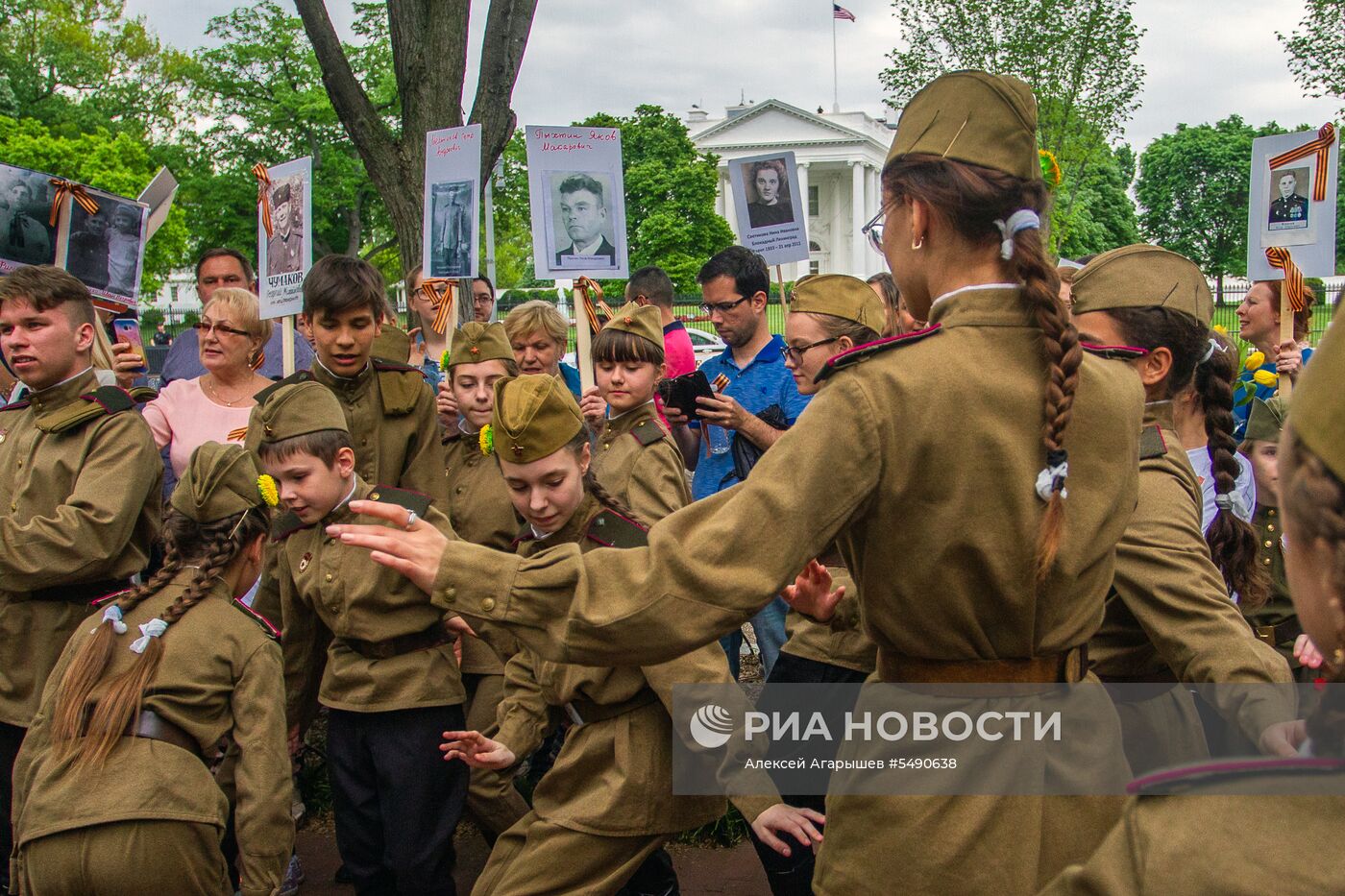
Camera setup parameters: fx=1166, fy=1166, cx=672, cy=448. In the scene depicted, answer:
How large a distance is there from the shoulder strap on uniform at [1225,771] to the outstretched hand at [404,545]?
1.24 metres

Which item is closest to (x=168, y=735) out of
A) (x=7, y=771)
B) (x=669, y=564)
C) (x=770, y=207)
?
(x=7, y=771)

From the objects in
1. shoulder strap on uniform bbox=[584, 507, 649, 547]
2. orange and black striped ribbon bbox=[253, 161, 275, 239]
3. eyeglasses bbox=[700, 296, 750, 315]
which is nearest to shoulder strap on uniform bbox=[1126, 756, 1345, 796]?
shoulder strap on uniform bbox=[584, 507, 649, 547]

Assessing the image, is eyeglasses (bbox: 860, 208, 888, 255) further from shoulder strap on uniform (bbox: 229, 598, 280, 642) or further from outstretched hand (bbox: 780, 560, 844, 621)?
shoulder strap on uniform (bbox: 229, 598, 280, 642)

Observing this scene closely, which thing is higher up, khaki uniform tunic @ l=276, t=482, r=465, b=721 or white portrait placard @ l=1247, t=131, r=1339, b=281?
white portrait placard @ l=1247, t=131, r=1339, b=281

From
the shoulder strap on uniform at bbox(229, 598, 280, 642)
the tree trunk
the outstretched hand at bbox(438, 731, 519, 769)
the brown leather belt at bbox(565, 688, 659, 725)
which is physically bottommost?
the outstretched hand at bbox(438, 731, 519, 769)

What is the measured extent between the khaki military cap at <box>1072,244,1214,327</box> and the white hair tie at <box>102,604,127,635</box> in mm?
2803


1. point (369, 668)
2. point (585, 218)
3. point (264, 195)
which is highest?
point (264, 195)

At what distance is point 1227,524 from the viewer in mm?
3420

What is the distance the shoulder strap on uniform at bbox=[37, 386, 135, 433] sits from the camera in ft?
13.5

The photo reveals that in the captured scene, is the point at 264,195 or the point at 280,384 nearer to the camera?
the point at 280,384

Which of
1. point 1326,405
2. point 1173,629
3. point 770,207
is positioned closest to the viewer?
point 1326,405

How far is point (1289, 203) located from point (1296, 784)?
6.22 metres

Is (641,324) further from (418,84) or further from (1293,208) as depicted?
(418,84)

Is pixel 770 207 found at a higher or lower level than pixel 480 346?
higher
